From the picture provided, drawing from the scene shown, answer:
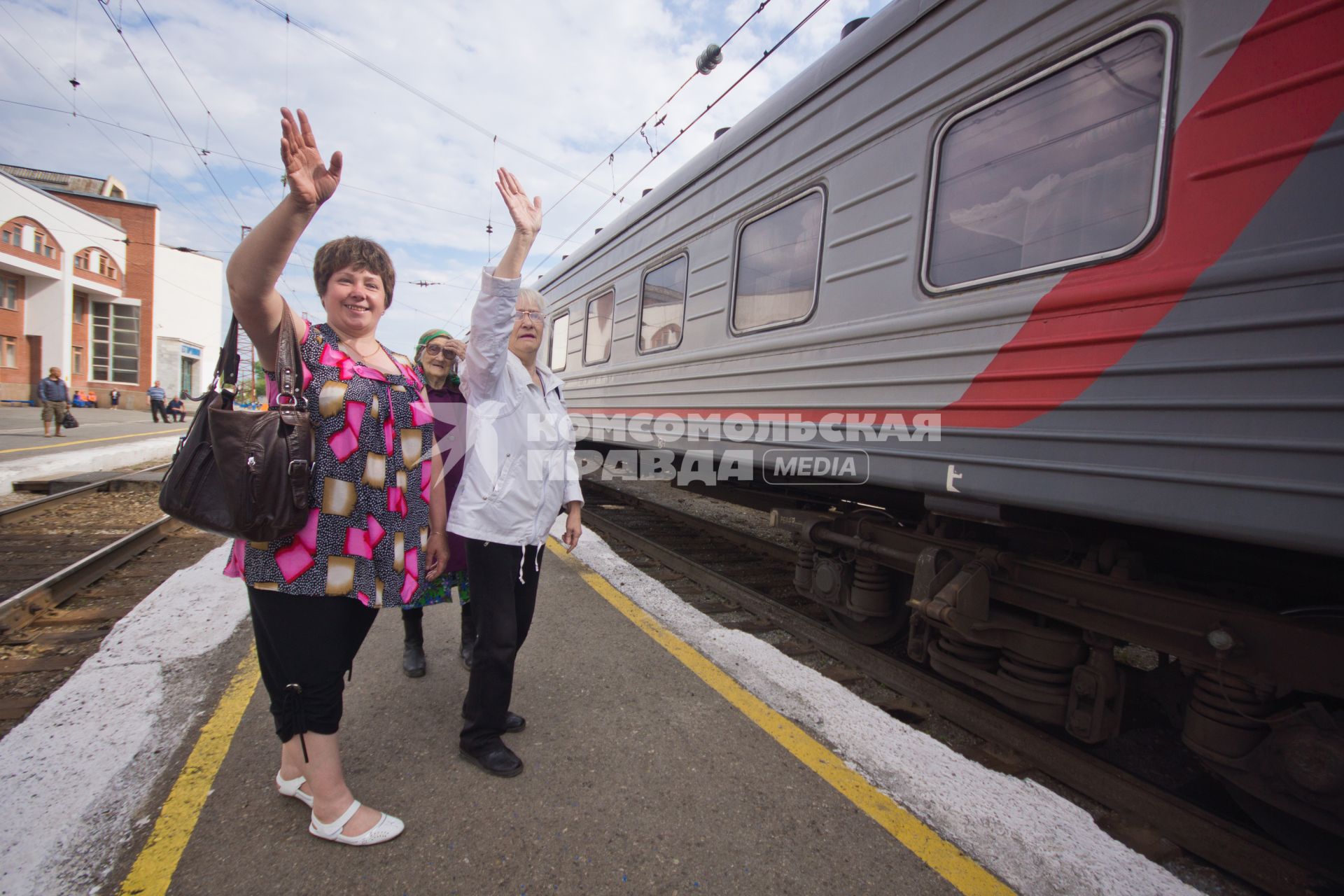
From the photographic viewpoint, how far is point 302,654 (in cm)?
183

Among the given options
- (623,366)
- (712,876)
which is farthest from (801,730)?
(623,366)

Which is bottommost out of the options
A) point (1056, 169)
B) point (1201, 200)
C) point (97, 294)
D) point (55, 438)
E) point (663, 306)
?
point (55, 438)

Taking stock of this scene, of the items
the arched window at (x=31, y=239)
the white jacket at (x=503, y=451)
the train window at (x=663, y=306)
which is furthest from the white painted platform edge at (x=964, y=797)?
the arched window at (x=31, y=239)

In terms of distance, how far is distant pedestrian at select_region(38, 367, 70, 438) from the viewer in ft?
45.3

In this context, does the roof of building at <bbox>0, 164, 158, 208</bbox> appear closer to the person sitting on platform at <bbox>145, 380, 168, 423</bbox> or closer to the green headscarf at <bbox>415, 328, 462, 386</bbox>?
the person sitting on platform at <bbox>145, 380, 168, 423</bbox>

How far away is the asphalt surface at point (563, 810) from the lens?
1.84 meters

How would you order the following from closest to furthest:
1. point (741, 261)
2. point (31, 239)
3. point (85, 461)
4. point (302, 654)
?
1. point (302, 654)
2. point (741, 261)
3. point (85, 461)
4. point (31, 239)

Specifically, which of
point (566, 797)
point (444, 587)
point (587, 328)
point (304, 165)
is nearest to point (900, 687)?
point (566, 797)

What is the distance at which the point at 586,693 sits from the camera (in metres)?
2.99

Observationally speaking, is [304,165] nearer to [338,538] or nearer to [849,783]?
[338,538]

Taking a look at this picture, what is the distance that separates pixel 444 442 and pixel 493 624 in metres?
0.89

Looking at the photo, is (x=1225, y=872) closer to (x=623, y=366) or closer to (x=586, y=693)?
(x=586, y=693)

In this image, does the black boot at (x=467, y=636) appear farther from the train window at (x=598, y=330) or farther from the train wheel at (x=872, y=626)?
the train window at (x=598, y=330)

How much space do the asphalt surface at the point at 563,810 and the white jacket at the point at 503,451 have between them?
900 mm
